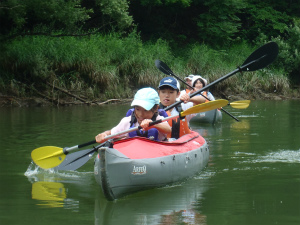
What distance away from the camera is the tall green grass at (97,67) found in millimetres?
18594

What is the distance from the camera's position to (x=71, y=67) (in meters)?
19.2

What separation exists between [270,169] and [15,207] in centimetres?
319

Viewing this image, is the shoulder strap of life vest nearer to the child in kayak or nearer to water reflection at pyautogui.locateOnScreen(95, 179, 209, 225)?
the child in kayak

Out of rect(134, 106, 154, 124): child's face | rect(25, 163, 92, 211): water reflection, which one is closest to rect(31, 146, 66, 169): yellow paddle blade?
rect(25, 163, 92, 211): water reflection

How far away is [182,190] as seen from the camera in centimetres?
627

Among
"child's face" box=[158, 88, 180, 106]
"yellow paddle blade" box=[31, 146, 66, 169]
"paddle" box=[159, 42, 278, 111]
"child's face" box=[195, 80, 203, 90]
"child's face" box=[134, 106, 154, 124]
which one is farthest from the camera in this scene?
"child's face" box=[195, 80, 203, 90]

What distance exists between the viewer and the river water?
5.14 meters

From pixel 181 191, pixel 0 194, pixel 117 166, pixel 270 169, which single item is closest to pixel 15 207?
pixel 0 194

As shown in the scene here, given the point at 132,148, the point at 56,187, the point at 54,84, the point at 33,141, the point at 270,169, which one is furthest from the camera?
the point at 54,84

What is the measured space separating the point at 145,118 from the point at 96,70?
42.5 feet

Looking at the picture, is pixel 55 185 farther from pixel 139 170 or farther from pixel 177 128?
pixel 177 128

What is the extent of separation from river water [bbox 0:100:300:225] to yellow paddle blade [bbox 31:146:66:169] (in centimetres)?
16

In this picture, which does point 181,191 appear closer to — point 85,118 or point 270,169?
point 270,169

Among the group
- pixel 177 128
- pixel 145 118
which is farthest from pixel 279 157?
pixel 145 118
